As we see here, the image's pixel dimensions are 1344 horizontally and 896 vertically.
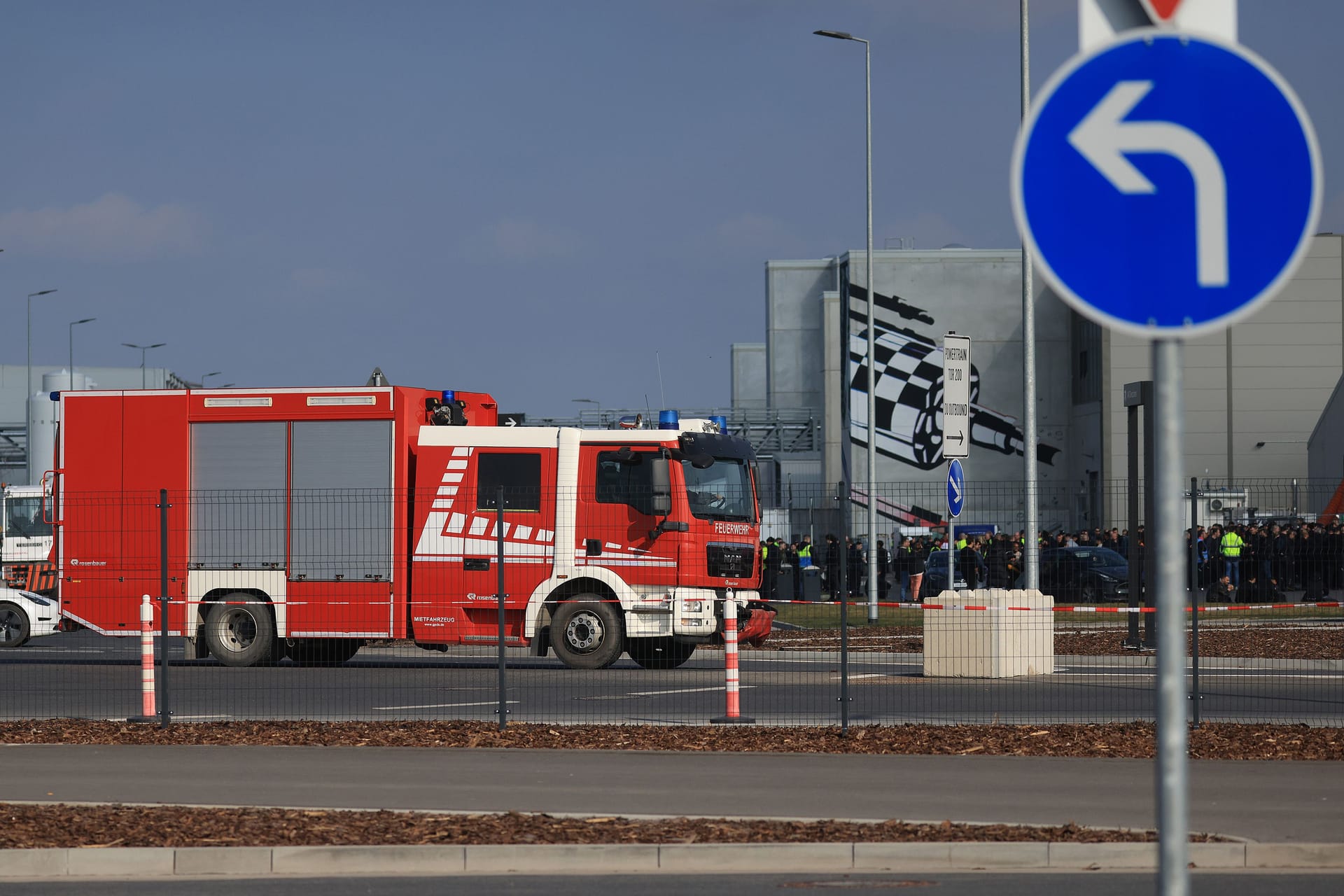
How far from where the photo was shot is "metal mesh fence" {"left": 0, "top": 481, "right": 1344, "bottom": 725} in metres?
17.2

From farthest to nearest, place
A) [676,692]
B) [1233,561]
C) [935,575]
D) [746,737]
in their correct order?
[935,575] < [1233,561] < [676,692] < [746,737]

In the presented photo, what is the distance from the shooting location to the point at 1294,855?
818cm

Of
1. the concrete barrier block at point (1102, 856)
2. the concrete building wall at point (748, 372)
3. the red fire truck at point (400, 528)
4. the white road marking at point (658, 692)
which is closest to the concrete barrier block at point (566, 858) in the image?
the concrete barrier block at point (1102, 856)

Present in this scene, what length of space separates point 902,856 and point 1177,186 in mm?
5280

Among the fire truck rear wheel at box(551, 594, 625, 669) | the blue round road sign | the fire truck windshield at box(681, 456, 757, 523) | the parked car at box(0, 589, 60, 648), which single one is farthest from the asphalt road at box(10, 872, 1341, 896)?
the parked car at box(0, 589, 60, 648)

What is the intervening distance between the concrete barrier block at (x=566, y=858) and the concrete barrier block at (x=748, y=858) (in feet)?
0.32

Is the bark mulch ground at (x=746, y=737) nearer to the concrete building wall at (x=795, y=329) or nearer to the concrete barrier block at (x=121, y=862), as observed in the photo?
the concrete barrier block at (x=121, y=862)

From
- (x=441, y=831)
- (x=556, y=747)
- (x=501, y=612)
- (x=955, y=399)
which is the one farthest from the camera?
(x=955, y=399)

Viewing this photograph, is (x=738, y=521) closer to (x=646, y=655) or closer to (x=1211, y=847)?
(x=646, y=655)

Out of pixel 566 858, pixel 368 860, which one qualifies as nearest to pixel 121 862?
pixel 368 860

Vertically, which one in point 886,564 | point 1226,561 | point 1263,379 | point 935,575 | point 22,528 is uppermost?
point 1263,379

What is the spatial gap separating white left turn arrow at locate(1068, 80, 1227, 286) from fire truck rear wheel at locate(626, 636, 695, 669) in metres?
17.4

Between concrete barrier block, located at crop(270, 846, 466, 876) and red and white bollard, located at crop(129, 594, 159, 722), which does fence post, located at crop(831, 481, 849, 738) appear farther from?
red and white bollard, located at crop(129, 594, 159, 722)

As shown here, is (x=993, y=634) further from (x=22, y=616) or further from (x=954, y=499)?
(x=22, y=616)
